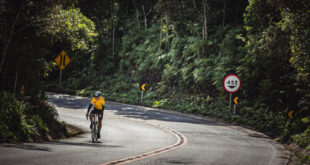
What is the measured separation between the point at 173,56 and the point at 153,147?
2192 centimetres

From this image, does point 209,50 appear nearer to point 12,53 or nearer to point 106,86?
point 106,86

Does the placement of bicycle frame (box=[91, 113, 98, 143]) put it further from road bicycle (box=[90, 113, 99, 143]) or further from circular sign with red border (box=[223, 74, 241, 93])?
circular sign with red border (box=[223, 74, 241, 93])

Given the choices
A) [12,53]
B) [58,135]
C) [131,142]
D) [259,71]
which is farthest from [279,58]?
[12,53]

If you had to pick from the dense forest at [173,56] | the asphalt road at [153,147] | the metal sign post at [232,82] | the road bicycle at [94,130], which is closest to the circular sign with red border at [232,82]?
the metal sign post at [232,82]

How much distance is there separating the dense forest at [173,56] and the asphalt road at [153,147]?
153cm

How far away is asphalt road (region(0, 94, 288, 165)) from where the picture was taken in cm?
811

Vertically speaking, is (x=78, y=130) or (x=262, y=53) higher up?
(x=262, y=53)

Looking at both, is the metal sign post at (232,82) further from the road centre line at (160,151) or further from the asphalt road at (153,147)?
the road centre line at (160,151)

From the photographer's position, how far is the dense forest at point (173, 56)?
1324 cm

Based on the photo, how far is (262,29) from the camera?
18109mm

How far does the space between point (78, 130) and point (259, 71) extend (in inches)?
501

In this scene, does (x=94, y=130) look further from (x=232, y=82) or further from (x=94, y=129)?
(x=232, y=82)

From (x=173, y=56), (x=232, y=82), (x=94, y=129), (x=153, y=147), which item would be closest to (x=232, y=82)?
(x=232, y=82)

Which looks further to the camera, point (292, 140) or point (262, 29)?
point (262, 29)
